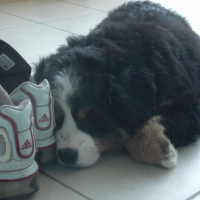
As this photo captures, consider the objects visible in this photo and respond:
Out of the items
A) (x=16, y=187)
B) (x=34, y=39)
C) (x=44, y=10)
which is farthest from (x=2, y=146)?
(x=44, y=10)

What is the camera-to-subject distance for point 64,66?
6.33 ft

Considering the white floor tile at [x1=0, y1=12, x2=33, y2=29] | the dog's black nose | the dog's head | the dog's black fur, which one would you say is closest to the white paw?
the dog's black fur

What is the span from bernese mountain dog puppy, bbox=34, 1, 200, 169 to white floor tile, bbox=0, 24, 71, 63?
1.39 m

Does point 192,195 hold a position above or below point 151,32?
below

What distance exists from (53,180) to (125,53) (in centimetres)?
76

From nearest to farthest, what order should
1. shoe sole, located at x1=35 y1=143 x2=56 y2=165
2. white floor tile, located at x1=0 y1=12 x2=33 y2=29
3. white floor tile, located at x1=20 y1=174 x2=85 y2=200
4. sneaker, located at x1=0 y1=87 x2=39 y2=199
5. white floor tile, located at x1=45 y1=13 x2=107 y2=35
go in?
sneaker, located at x1=0 y1=87 x2=39 y2=199 < white floor tile, located at x1=20 y1=174 x2=85 y2=200 < shoe sole, located at x1=35 y1=143 x2=56 y2=165 < white floor tile, located at x1=45 y1=13 x2=107 y2=35 < white floor tile, located at x1=0 y1=12 x2=33 y2=29

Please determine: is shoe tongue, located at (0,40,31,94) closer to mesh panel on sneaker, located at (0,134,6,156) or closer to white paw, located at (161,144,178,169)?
mesh panel on sneaker, located at (0,134,6,156)

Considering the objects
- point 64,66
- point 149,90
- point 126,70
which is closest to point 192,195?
point 149,90

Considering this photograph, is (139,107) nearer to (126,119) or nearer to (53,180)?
(126,119)

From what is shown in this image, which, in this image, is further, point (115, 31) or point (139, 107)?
point (115, 31)

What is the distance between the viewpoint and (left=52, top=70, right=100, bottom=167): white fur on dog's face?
6.01ft

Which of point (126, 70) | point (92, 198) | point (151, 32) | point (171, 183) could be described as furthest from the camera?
point (151, 32)

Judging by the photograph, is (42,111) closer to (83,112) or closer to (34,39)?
(83,112)

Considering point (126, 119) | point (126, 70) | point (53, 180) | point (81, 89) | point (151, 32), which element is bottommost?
point (53, 180)
